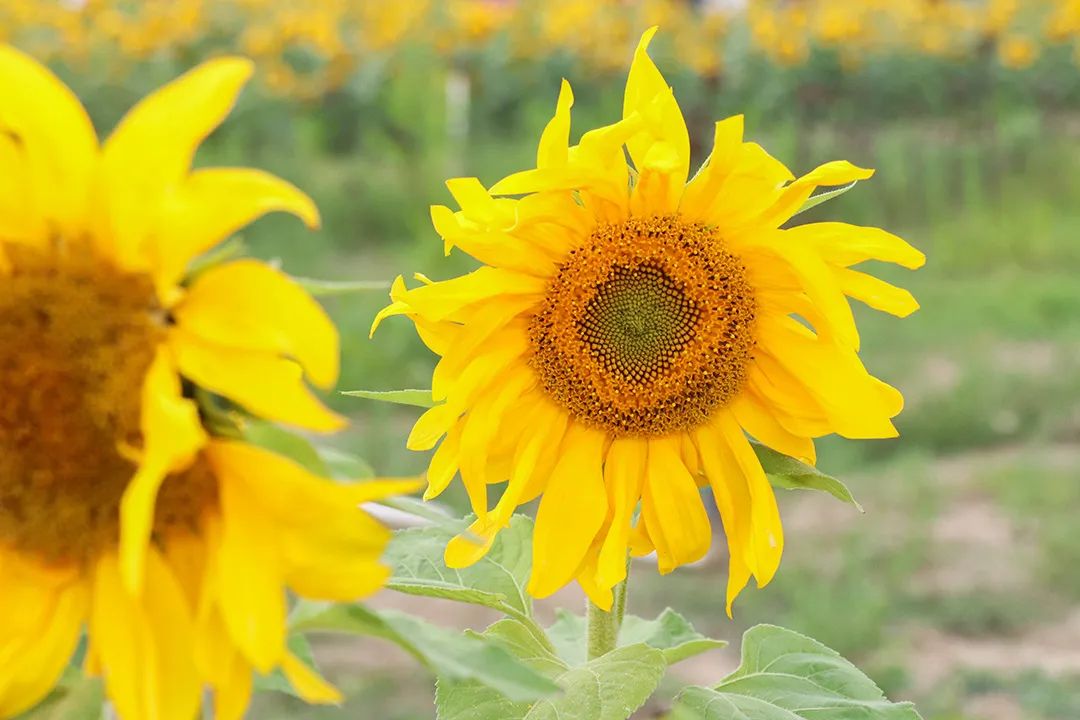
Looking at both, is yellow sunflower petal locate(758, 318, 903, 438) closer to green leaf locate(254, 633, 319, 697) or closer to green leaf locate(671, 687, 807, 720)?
green leaf locate(671, 687, 807, 720)

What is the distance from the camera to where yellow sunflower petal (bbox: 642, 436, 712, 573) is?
646 millimetres

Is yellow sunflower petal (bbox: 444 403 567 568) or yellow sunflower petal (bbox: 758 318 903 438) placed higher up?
yellow sunflower petal (bbox: 758 318 903 438)

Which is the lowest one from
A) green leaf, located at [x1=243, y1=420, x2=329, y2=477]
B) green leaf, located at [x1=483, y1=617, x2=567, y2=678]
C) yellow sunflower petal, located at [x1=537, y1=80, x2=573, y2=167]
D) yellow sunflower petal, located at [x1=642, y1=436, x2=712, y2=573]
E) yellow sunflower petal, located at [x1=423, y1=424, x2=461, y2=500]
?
green leaf, located at [x1=483, y1=617, x2=567, y2=678]

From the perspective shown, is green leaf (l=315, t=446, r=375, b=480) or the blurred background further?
the blurred background

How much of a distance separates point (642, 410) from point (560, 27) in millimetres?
4927

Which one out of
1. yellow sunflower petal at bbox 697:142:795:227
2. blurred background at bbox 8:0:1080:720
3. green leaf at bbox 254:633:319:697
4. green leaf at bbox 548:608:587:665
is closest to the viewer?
green leaf at bbox 254:633:319:697

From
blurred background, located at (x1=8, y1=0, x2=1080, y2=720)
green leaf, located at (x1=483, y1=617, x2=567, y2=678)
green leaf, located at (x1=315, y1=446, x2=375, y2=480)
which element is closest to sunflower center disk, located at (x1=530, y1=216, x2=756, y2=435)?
green leaf, located at (x1=483, y1=617, x2=567, y2=678)

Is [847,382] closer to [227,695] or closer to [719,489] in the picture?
[719,489]

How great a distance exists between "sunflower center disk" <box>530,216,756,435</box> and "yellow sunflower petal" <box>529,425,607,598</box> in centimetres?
4

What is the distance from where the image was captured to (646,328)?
0.69m

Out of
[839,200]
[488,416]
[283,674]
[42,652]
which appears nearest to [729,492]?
[488,416]

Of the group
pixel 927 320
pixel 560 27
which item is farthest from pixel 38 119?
Answer: pixel 560 27

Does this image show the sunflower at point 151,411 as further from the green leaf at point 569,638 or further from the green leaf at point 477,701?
the green leaf at point 569,638

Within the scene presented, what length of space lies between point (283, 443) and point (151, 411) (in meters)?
Result: 0.05
